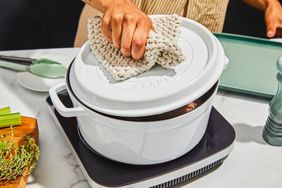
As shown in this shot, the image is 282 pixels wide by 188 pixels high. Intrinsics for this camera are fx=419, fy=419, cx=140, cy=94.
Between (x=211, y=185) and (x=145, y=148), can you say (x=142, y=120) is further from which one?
(x=211, y=185)

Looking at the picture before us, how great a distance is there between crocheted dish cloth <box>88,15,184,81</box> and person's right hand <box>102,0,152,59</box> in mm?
12

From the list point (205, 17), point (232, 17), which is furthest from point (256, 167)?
point (232, 17)

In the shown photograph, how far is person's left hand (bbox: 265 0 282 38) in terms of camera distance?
1134 millimetres

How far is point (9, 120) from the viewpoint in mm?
751

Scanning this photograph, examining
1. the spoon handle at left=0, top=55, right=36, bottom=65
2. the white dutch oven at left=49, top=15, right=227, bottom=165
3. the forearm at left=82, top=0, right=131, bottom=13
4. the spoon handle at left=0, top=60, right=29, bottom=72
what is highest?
the forearm at left=82, top=0, right=131, bottom=13

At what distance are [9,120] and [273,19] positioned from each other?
0.77 metres

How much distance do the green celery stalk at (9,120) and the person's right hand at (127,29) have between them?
22 centimetres

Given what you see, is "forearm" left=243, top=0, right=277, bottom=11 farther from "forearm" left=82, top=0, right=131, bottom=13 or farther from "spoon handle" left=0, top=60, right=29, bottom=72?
"spoon handle" left=0, top=60, right=29, bottom=72

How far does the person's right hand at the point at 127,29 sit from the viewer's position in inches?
26.6

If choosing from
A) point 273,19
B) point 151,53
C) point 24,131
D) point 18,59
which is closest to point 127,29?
point 151,53

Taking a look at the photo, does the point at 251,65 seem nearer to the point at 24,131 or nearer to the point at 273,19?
the point at 273,19

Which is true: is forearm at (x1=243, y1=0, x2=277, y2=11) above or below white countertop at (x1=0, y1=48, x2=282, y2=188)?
above

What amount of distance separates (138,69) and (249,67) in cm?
36

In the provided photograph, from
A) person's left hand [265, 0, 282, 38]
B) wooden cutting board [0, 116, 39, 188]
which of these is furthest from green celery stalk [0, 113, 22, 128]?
person's left hand [265, 0, 282, 38]
